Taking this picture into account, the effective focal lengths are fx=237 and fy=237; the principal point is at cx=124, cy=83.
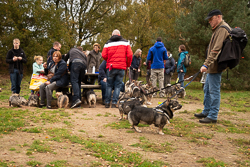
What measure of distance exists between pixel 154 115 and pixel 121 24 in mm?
19508

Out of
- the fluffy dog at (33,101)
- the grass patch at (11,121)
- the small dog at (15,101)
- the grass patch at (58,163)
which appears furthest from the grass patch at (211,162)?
the fluffy dog at (33,101)

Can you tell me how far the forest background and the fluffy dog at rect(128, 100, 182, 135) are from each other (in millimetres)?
12070

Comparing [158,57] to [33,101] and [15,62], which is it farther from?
[15,62]

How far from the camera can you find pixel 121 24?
23.8 m

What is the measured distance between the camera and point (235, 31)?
5770 millimetres

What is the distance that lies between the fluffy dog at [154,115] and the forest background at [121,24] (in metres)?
12.1

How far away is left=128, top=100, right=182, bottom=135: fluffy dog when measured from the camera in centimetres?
545

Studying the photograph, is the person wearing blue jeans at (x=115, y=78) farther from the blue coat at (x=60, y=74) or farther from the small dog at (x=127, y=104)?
the small dog at (x=127, y=104)

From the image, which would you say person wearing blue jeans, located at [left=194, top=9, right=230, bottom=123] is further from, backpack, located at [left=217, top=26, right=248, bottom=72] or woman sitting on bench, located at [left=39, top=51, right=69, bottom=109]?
woman sitting on bench, located at [left=39, top=51, right=69, bottom=109]

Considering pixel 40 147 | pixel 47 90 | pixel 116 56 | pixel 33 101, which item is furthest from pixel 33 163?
pixel 33 101

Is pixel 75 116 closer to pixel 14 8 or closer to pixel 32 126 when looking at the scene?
pixel 32 126

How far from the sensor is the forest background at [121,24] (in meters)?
17.2

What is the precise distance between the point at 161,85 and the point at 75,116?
5.34 m

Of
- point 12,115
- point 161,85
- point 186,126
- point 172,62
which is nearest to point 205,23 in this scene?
point 172,62
